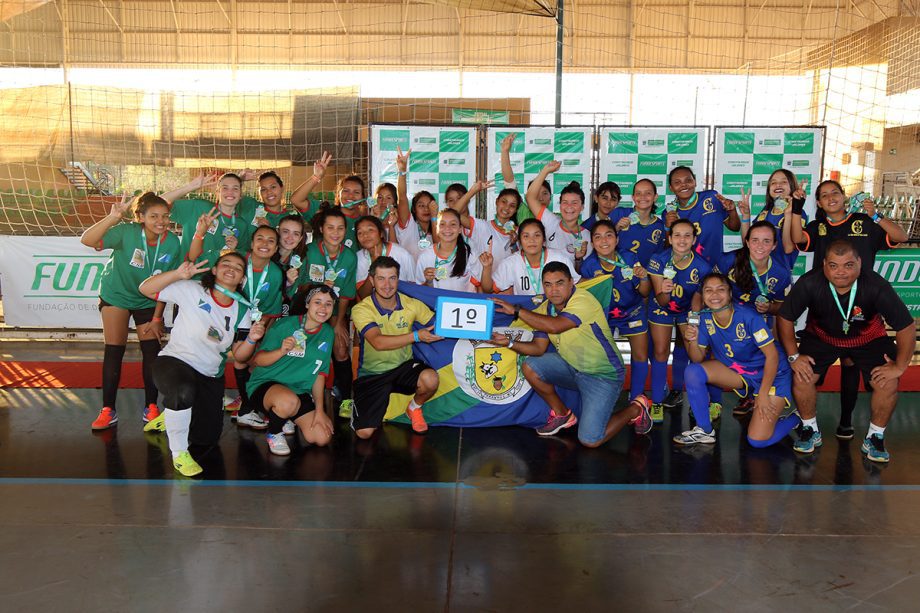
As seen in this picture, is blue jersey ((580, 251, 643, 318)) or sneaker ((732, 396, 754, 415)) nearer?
blue jersey ((580, 251, 643, 318))

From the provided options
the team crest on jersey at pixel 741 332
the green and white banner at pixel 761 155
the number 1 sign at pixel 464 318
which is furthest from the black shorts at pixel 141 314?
the green and white banner at pixel 761 155

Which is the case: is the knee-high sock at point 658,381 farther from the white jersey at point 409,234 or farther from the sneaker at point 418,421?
the white jersey at point 409,234

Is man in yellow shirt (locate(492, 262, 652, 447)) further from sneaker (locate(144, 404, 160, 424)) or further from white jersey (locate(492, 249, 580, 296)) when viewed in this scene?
sneaker (locate(144, 404, 160, 424))

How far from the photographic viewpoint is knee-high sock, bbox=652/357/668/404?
5625mm

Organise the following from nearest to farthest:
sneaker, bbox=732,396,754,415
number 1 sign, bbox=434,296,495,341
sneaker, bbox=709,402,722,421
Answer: number 1 sign, bbox=434,296,495,341
sneaker, bbox=709,402,722,421
sneaker, bbox=732,396,754,415

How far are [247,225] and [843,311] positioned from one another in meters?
4.37

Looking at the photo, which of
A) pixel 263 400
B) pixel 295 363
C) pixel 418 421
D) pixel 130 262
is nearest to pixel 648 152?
pixel 418 421

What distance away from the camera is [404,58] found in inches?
945

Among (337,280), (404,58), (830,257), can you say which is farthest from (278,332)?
(404,58)

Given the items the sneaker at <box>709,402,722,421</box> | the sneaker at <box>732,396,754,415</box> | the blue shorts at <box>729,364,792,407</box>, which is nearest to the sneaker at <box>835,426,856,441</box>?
the blue shorts at <box>729,364,792,407</box>

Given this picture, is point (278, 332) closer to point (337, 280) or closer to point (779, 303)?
point (337, 280)

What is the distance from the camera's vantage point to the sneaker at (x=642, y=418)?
520 cm

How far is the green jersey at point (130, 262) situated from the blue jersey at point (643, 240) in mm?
3374

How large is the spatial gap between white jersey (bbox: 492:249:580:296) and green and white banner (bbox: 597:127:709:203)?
279 cm
